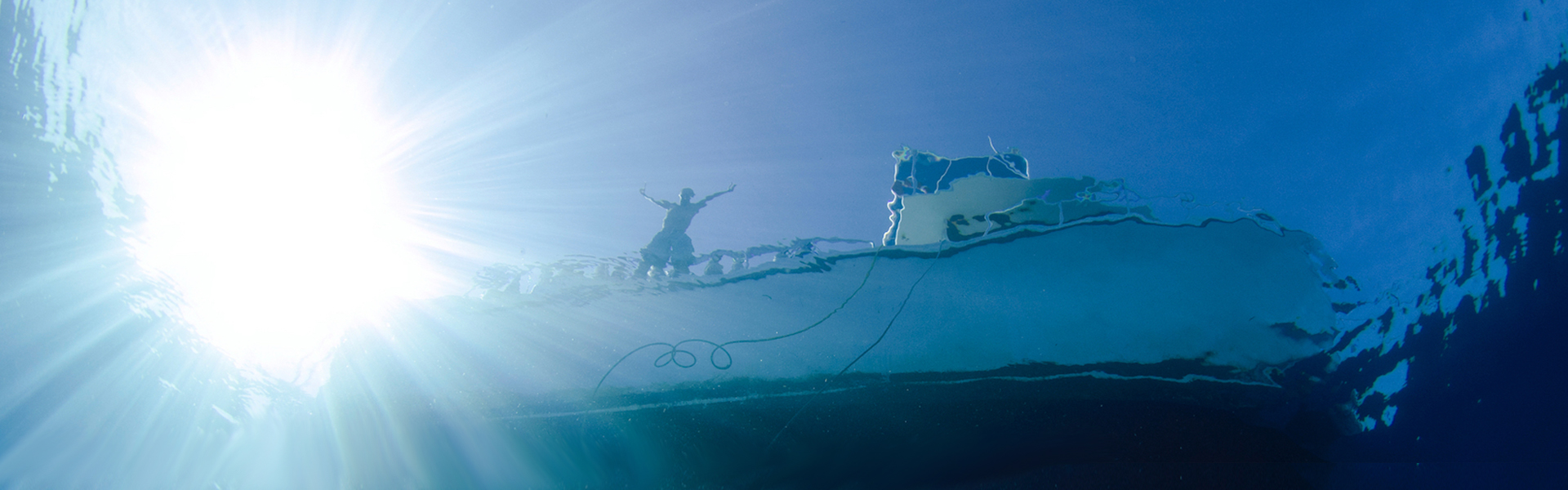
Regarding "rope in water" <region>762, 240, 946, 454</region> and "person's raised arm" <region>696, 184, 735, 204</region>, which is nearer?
"rope in water" <region>762, 240, 946, 454</region>

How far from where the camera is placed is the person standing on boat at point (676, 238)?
22.9 ft

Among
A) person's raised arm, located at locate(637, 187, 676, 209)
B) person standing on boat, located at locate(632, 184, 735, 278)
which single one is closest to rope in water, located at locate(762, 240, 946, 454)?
person standing on boat, located at locate(632, 184, 735, 278)

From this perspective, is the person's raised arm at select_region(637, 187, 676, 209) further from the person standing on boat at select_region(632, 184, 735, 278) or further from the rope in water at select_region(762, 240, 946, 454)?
the rope in water at select_region(762, 240, 946, 454)

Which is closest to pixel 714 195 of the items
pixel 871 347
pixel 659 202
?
pixel 659 202

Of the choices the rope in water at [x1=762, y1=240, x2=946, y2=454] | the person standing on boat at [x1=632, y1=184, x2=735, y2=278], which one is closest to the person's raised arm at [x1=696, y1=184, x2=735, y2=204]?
the person standing on boat at [x1=632, y1=184, x2=735, y2=278]

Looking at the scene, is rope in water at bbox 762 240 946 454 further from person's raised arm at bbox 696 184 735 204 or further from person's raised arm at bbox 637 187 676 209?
person's raised arm at bbox 637 187 676 209

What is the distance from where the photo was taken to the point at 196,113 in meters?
7.57

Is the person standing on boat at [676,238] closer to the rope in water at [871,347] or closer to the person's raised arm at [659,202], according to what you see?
the person's raised arm at [659,202]

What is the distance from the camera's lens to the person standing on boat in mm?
6973

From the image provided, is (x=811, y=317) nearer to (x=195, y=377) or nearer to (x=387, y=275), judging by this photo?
(x=387, y=275)

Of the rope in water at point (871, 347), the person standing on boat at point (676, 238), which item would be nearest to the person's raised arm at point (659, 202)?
the person standing on boat at point (676, 238)

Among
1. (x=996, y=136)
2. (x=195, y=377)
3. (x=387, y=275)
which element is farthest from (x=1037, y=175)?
(x=195, y=377)

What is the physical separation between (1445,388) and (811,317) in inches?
335

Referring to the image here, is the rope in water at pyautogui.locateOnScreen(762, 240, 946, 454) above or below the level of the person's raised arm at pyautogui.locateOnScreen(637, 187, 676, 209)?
below
